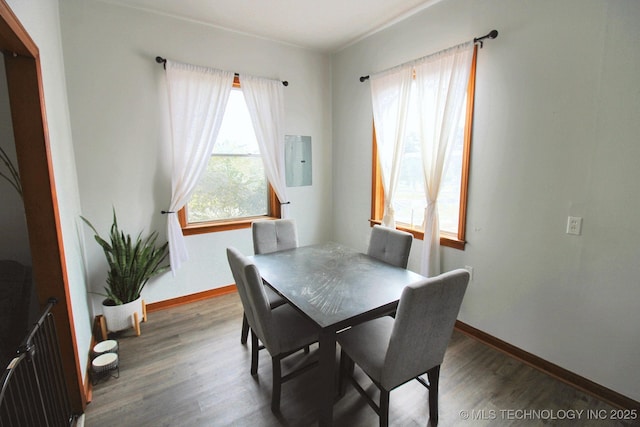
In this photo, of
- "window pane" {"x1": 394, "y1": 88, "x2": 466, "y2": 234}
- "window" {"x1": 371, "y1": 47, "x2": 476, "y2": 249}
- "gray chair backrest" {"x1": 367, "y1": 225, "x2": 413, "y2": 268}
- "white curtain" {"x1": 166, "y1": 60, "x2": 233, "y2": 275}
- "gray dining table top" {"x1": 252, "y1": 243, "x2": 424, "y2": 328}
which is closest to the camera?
"gray dining table top" {"x1": 252, "y1": 243, "x2": 424, "y2": 328}

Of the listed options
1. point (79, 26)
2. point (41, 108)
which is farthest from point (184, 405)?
point (79, 26)

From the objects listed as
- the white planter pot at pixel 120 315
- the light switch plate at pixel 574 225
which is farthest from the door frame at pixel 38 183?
the light switch plate at pixel 574 225

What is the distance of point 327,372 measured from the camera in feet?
4.68

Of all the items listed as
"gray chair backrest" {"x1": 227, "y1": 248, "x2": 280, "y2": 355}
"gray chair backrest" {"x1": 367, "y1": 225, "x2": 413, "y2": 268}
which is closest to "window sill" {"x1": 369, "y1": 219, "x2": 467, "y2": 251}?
"gray chair backrest" {"x1": 367, "y1": 225, "x2": 413, "y2": 268}

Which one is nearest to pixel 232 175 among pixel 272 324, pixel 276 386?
A: pixel 272 324

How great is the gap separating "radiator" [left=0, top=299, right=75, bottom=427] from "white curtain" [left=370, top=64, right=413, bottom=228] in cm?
267

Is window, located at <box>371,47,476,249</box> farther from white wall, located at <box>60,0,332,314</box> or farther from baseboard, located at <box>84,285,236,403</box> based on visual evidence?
baseboard, located at <box>84,285,236,403</box>

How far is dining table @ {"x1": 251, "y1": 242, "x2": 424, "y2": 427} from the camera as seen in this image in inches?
Result: 56.1

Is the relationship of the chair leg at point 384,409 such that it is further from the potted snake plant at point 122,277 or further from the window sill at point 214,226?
the window sill at point 214,226

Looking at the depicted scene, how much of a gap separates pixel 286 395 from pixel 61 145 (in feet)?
7.21

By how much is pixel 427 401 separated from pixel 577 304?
1.15 m

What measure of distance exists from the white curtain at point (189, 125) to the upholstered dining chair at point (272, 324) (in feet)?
4.62

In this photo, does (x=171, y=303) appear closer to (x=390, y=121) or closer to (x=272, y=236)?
(x=272, y=236)

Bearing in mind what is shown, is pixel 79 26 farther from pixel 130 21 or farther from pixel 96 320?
pixel 96 320
